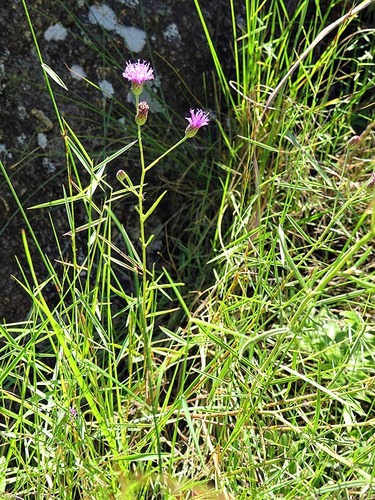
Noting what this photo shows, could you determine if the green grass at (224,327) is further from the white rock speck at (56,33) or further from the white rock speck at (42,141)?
the white rock speck at (56,33)

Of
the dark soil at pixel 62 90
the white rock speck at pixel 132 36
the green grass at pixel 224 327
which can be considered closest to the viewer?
the green grass at pixel 224 327

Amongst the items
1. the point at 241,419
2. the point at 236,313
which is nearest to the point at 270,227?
the point at 236,313

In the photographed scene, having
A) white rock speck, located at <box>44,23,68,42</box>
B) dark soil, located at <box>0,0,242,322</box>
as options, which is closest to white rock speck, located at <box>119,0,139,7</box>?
dark soil, located at <box>0,0,242,322</box>

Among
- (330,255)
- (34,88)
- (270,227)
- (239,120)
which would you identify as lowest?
(330,255)

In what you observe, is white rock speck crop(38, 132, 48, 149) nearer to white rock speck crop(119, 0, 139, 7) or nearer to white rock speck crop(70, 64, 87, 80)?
white rock speck crop(70, 64, 87, 80)

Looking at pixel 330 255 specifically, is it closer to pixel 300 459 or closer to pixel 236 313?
pixel 236 313

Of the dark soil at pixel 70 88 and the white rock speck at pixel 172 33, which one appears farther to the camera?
the white rock speck at pixel 172 33

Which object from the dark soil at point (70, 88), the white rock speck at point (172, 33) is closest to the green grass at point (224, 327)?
the dark soil at point (70, 88)
